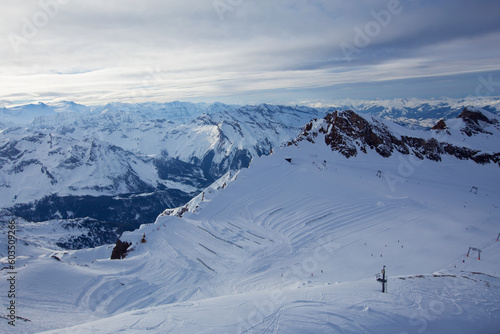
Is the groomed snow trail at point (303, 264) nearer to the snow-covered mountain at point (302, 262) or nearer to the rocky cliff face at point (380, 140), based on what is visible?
the snow-covered mountain at point (302, 262)

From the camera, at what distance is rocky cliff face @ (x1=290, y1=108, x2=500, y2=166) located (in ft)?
262

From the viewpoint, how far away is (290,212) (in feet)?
152

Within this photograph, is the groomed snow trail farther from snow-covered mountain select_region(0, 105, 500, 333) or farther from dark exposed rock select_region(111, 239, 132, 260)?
dark exposed rock select_region(111, 239, 132, 260)

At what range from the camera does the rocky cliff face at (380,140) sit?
79938 mm

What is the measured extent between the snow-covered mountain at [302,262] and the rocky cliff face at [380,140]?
24.0 feet

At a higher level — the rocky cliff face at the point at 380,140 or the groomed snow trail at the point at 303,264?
the rocky cliff face at the point at 380,140

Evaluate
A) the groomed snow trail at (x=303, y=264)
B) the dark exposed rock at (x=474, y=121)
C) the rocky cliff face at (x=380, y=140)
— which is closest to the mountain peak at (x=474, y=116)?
the dark exposed rock at (x=474, y=121)

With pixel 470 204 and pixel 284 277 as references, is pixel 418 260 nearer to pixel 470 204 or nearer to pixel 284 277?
pixel 284 277

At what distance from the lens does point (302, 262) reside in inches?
1286

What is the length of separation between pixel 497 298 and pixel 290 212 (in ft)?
98.3

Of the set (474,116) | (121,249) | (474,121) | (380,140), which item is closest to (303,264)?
(121,249)

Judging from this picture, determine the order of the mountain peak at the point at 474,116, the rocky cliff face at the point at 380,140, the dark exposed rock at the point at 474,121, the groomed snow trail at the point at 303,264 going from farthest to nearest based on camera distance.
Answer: the mountain peak at the point at 474,116, the dark exposed rock at the point at 474,121, the rocky cliff face at the point at 380,140, the groomed snow trail at the point at 303,264

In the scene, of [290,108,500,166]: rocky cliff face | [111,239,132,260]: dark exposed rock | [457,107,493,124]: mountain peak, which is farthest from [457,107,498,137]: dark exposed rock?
[111,239,132,260]: dark exposed rock

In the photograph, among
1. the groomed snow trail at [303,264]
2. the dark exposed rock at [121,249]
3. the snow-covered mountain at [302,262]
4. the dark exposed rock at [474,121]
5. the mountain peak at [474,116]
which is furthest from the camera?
the mountain peak at [474,116]
